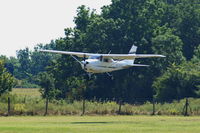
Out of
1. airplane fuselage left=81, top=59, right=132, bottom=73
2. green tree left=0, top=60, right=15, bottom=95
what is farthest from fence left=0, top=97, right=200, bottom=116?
green tree left=0, top=60, right=15, bottom=95

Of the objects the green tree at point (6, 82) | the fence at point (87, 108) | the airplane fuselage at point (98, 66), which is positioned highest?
the airplane fuselage at point (98, 66)

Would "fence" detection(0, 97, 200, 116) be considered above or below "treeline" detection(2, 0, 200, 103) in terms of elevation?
below

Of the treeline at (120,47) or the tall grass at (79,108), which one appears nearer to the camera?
the tall grass at (79,108)

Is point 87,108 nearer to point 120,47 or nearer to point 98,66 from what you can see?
point 98,66

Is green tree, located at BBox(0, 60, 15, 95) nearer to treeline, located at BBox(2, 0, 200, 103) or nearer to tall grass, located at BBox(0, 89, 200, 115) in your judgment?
tall grass, located at BBox(0, 89, 200, 115)

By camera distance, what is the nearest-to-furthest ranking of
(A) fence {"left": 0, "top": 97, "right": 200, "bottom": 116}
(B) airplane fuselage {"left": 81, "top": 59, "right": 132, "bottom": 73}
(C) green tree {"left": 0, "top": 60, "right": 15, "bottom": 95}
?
(A) fence {"left": 0, "top": 97, "right": 200, "bottom": 116}
(B) airplane fuselage {"left": 81, "top": 59, "right": 132, "bottom": 73}
(C) green tree {"left": 0, "top": 60, "right": 15, "bottom": 95}

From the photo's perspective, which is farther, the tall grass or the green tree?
the green tree

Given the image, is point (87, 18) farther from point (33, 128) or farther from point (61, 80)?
point (33, 128)

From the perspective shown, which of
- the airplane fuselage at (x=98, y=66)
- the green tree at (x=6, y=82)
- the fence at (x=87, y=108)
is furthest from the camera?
the green tree at (x=6, y=82)

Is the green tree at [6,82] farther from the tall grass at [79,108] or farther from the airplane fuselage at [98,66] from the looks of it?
the airplane fuselage at [98,66]

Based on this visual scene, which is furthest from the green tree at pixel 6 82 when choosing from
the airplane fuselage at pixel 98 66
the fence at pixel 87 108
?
the airplane fuselage at pixel 98 66

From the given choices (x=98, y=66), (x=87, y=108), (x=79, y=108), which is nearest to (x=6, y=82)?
(x=98, y=66)

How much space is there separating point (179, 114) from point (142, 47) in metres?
34.8

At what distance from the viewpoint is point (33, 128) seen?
3434cm
